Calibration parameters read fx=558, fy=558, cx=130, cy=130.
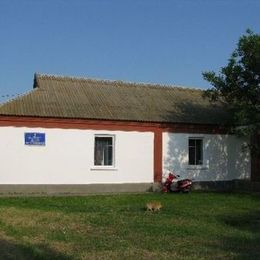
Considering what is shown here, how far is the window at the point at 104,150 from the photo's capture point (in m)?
23.5

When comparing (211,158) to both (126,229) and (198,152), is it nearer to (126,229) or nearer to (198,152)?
(198,152)

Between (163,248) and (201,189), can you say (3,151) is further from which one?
(163,248)

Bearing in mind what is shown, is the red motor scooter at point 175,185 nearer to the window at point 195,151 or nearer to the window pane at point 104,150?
the window at point 195,151

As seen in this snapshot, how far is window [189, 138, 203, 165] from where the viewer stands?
2525cm

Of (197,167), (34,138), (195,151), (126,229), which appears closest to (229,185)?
(197,167)

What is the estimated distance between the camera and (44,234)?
488 inches

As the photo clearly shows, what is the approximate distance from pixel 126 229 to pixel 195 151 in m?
12.8

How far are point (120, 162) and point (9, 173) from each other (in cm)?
468

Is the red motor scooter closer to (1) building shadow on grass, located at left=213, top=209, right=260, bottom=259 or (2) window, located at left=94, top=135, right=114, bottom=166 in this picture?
(2) window, located at left=94, top=135, right=114, bottom=166

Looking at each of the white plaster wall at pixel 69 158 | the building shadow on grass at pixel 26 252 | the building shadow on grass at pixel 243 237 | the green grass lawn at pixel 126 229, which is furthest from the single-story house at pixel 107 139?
the building shadow on grass at pixel 26 252

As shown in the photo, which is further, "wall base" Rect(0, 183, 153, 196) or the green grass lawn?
"wall base" Rect(0, 183, 153, 196)

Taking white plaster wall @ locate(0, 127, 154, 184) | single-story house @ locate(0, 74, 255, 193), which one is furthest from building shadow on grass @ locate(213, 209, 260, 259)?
single-story house @ locate(0, 74, 255, 193)

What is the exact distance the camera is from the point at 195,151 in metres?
25.4

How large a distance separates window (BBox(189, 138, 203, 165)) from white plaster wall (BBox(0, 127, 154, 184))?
7.15 ft
